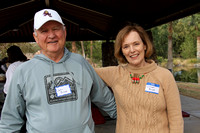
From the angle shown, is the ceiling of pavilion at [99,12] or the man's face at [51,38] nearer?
the man's face at [51,38]

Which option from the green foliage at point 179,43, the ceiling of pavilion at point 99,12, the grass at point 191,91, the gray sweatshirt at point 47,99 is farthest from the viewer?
the green foliage at point 179,43

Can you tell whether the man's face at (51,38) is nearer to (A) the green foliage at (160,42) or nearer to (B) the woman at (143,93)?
(B) the woman at (143,93)

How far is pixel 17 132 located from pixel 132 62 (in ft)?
3.76

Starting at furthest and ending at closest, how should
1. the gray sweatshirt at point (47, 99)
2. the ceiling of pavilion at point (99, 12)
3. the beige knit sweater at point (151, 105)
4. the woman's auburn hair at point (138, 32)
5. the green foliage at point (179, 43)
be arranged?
1. the green foliage at point (179, 43)
2. the ceiling of pavilion at point (99, 12)
3. the woman's auburn hair at point (138, 32)
4. the beige knit sweater at point (151, 105)
5. the gray sweatshirt at point (47, 99)

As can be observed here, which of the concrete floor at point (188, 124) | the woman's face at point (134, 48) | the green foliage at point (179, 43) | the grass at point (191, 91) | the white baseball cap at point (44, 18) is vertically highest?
the green foliage at point (179, 43)

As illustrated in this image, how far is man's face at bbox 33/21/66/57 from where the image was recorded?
1.36 meters

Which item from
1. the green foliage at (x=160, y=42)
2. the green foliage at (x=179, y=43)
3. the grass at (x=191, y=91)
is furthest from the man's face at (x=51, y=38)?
the green foliage at (x=160, y=42)

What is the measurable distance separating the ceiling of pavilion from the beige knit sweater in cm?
201

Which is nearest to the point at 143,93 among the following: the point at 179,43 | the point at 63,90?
the point at 63,90

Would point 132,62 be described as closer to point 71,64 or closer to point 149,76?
point 149,76

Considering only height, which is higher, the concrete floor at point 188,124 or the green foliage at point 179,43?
the green foliage at point 179,43

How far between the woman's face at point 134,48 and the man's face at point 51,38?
59 cm

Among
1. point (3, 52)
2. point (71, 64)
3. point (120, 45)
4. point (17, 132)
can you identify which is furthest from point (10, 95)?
point (3, 52)

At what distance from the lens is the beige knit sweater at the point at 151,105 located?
1429mm
